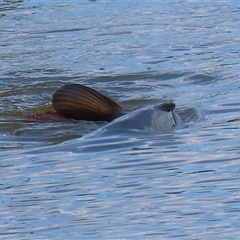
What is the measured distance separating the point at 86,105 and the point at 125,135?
0.73 m

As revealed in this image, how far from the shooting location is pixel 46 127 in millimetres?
6176

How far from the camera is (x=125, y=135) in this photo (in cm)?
568

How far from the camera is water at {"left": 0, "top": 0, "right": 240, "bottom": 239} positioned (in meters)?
3.95

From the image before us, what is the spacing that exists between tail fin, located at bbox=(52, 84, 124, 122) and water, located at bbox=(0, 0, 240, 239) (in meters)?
0.14

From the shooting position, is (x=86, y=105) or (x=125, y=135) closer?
(x=125, y=135)

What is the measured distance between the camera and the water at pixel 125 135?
3949 mm

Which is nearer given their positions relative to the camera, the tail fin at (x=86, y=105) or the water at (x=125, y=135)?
the water at (x=125, y=135)

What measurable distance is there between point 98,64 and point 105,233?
204 inches

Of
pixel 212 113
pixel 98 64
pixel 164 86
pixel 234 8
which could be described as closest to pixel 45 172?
pixel 212 113

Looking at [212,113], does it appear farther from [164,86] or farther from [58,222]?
[58,222]

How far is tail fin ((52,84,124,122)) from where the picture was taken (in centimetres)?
630

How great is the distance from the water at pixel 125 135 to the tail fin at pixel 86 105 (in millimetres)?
139

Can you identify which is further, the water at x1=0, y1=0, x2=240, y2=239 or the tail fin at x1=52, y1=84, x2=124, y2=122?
the tail fin at x1=52, y1=84, x2=124, y2=122

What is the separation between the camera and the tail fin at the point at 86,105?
630cm
